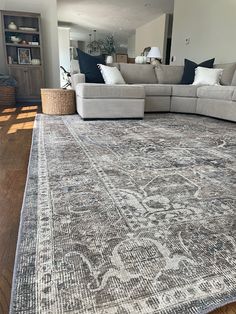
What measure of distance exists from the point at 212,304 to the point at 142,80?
4.27 m

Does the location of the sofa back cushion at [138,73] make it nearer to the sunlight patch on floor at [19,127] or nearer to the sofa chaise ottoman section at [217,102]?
the sofa chaise ottoman section at [217,102]

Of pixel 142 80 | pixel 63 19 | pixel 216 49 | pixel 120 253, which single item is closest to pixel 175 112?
pixel 142 80

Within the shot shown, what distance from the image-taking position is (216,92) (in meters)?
3.62

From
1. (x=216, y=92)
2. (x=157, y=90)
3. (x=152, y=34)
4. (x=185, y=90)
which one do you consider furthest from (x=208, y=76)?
(x=152, y=34)

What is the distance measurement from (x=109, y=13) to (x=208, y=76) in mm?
5430

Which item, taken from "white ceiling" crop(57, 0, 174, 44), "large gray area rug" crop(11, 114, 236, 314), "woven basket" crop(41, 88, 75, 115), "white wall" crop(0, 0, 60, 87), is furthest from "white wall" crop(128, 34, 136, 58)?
"large gray area rug" crop(11, 114, 236, 314)

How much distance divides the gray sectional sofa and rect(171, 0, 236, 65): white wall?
0.73m

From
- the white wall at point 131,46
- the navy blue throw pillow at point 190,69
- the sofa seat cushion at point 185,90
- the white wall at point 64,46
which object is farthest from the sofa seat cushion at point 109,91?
the white wall at point 131,46

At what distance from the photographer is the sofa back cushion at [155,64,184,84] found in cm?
461

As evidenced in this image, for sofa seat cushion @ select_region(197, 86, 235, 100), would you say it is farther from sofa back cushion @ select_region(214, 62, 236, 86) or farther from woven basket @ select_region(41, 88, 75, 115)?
woven basket @ select_region(41, 88, 75, 115)

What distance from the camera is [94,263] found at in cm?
75

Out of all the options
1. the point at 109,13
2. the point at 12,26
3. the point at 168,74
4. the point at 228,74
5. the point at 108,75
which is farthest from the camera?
the point at 109,13

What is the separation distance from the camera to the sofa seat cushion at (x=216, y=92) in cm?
338

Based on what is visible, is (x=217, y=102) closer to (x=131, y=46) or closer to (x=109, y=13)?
(x=109, y=13)
